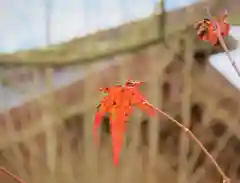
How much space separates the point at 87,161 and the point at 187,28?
0.43 meters

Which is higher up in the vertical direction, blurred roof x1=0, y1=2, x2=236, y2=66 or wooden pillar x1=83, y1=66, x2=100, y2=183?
blurred roof x1=0, y1=2, x2=236, y2=66

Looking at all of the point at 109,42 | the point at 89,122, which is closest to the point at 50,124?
the point at 89,122

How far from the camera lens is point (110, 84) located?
129cm

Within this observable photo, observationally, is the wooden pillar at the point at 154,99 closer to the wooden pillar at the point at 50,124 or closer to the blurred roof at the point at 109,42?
the blurred roof at the point at 109,42

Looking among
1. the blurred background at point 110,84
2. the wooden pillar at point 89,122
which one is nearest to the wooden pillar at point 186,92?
the blurred background at point 110,84

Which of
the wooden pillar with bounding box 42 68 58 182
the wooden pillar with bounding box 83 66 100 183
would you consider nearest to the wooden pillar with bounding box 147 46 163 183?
the wooden pillar with bounding box 83 66 100 183

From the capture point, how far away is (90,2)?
1304 mm

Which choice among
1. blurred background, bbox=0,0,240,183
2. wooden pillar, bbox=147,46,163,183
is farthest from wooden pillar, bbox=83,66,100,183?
wooden pillar, bbox=147,46,163,183

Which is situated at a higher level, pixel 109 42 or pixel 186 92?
pixel 109 42

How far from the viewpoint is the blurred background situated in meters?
1.27

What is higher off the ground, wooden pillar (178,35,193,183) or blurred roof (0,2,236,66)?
blurred roof (0,2,236,66)

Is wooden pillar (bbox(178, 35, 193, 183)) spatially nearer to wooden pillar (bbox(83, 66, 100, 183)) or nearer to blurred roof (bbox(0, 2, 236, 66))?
blurred roof (bbox(0, 2, 236, 66))

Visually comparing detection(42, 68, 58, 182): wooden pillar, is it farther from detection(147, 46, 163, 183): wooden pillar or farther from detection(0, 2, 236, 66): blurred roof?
detection(147, 46, 163, 183): wooden pillar

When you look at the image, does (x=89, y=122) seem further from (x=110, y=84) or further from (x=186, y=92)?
(x=186, y=92)
